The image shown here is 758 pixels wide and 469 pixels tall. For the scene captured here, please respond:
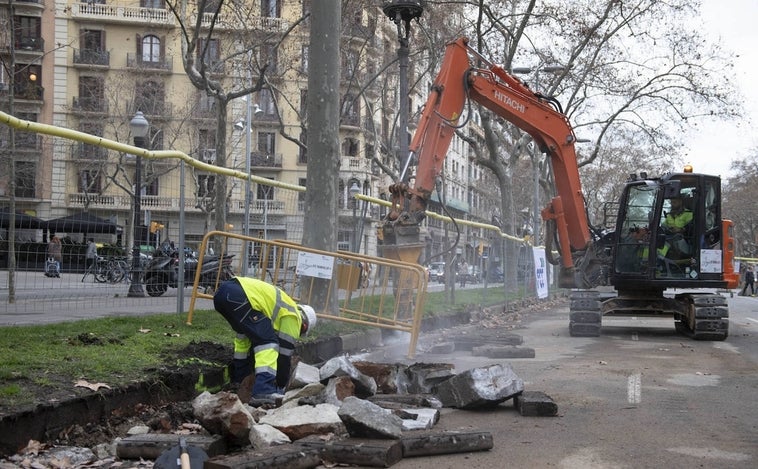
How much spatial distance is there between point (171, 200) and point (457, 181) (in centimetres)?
6288

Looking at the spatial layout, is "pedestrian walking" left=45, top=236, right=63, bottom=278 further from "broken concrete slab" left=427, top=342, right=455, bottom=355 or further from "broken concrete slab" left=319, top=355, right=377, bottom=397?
"broken concrete slab" left=427, top=342, right=455, bottom=355

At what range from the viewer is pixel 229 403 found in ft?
15.9

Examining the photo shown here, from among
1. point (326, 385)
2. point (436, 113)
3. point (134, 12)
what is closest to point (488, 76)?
point (436, 113)

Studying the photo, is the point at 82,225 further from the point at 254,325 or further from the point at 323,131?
the point at 323,131

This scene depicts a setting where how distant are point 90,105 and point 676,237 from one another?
3604 centimetres

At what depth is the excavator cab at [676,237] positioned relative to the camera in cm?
1378

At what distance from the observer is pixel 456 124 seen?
12492 mm

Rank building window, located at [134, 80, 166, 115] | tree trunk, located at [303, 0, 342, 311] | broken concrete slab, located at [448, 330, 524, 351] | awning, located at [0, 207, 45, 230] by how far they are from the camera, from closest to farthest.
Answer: awning, located at [0, 207, 45, 230], tree trunk, located at [303, 0, 342, 311], broken concrete slab, located at [448, 330, 524, 351], building window, located at [134, 80, 166, 115]

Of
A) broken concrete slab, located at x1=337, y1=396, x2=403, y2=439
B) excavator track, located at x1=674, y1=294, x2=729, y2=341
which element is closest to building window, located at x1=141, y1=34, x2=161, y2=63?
excavator track, located at x1=674, y1=294, x2=729, y2=341

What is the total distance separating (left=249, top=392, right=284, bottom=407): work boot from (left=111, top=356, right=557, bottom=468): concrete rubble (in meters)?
0.09

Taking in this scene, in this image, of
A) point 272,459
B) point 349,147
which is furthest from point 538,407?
point 349,147

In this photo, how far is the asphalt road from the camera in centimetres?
493

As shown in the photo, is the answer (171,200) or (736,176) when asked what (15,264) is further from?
(736,176)

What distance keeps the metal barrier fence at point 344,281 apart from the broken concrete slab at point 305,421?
3.91 m
